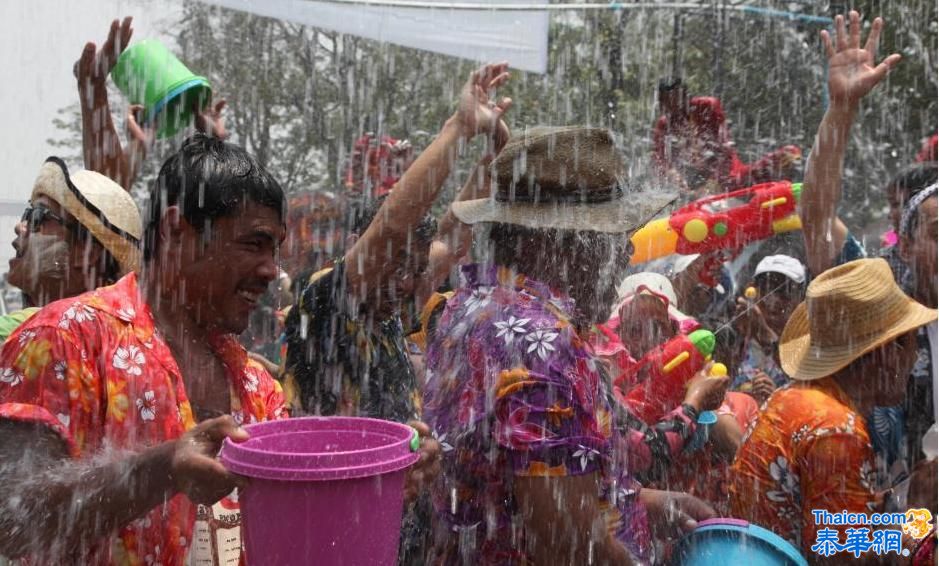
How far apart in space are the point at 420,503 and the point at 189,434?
977mm

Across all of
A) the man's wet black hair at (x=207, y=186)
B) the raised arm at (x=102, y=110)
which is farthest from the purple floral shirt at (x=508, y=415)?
the raised arm at (x=102, y=110)

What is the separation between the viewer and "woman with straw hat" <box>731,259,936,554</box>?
9.25 ft

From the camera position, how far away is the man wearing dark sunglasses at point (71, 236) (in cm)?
305

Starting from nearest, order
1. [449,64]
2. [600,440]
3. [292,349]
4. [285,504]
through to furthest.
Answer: [285,504] < [600,440] < [292,349] < [449,64]

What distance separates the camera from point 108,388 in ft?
6.04

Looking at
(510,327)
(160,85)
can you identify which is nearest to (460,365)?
(510,327)

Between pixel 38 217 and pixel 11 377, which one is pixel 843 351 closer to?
pixel 11 377

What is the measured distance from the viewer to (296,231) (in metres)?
7.31

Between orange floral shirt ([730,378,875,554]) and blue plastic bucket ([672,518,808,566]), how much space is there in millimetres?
306

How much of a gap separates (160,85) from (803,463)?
3195 mm

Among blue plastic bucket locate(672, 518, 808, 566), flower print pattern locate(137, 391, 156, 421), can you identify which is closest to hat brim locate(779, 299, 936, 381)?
blue plastic bucket locate(672, 518, 808, 566)

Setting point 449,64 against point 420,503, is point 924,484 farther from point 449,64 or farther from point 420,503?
point 449,64

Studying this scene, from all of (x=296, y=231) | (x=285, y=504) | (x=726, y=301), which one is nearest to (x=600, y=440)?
(x=285, y=504)

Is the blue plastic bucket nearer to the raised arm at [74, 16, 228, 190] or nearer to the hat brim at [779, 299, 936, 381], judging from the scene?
the hat brim at [779, 299, 936, 381]
